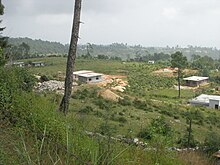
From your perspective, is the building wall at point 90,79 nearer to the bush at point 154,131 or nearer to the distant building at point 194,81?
the distant building at point 194,81

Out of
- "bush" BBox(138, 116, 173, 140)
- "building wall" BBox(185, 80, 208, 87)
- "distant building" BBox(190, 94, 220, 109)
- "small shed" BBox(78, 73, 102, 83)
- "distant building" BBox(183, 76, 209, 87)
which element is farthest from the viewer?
"building wall" BBox(185, 80, 208, 87)

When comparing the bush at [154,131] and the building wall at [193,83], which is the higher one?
the bush at [154,131]

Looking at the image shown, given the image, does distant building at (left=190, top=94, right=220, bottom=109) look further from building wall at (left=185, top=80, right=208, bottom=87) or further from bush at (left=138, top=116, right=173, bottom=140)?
bush at (left=138, top=116, right=173, bottom=140)

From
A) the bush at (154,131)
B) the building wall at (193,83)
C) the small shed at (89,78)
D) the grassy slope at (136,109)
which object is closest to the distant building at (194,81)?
the building wall at (193,83)

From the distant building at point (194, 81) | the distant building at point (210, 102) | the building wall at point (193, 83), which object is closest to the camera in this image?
the distant building at point (210, 102)

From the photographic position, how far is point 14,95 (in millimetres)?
6105

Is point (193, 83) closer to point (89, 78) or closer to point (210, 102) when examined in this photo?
point (210, 102)

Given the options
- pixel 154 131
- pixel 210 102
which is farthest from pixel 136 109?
pixel 210 102

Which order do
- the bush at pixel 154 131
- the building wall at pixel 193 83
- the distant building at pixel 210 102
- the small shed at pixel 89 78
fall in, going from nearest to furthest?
the bush at pixel 154 131, the distant building at pixel 210 102, the small shed at pixel 89 78, the building wall at pixel 193 83

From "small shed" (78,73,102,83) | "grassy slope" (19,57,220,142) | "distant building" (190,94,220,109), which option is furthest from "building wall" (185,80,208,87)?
"small shed" (78,73,102,83)

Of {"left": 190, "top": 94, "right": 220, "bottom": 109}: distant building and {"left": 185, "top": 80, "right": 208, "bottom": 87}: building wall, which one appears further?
{"left": 185, "top": 80, "right": 208, "bottom": 87}: building wall

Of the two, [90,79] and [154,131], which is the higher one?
[154,131]

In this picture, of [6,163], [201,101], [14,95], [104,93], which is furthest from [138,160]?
[201,101]

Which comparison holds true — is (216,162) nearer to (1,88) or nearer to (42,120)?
(42,120)
